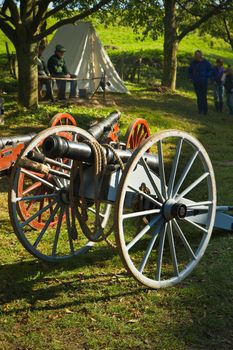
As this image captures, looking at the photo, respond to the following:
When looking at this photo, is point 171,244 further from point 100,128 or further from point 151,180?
point 100,128

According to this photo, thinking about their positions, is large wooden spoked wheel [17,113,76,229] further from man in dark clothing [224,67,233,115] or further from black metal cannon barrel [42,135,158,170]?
man in dark clothing [224,67,233,115]

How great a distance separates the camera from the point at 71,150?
5379 millimetres

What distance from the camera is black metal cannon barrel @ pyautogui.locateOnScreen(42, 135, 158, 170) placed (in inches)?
208

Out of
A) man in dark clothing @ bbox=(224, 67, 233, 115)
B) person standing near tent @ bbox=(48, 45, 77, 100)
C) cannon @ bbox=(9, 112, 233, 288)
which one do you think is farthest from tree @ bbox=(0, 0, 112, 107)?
cannon @ bbox=(9, 112, 233, 288)

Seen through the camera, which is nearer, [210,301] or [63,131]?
[210,301]

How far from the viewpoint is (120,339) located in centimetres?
481

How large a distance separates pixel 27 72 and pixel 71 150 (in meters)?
10.2

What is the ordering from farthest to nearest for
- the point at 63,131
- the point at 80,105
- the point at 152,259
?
the point at 80,105 < the point at 152,259 < the point at 63,131

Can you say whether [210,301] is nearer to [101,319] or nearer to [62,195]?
[101,319]

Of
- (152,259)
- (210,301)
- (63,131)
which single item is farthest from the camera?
(152,259)

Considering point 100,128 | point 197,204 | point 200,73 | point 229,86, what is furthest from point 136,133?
point 229,86

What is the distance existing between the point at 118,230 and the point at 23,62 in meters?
10.9

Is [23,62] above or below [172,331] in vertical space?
above

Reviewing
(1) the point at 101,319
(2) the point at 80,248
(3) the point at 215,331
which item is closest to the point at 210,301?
(3) the point at 215,331
